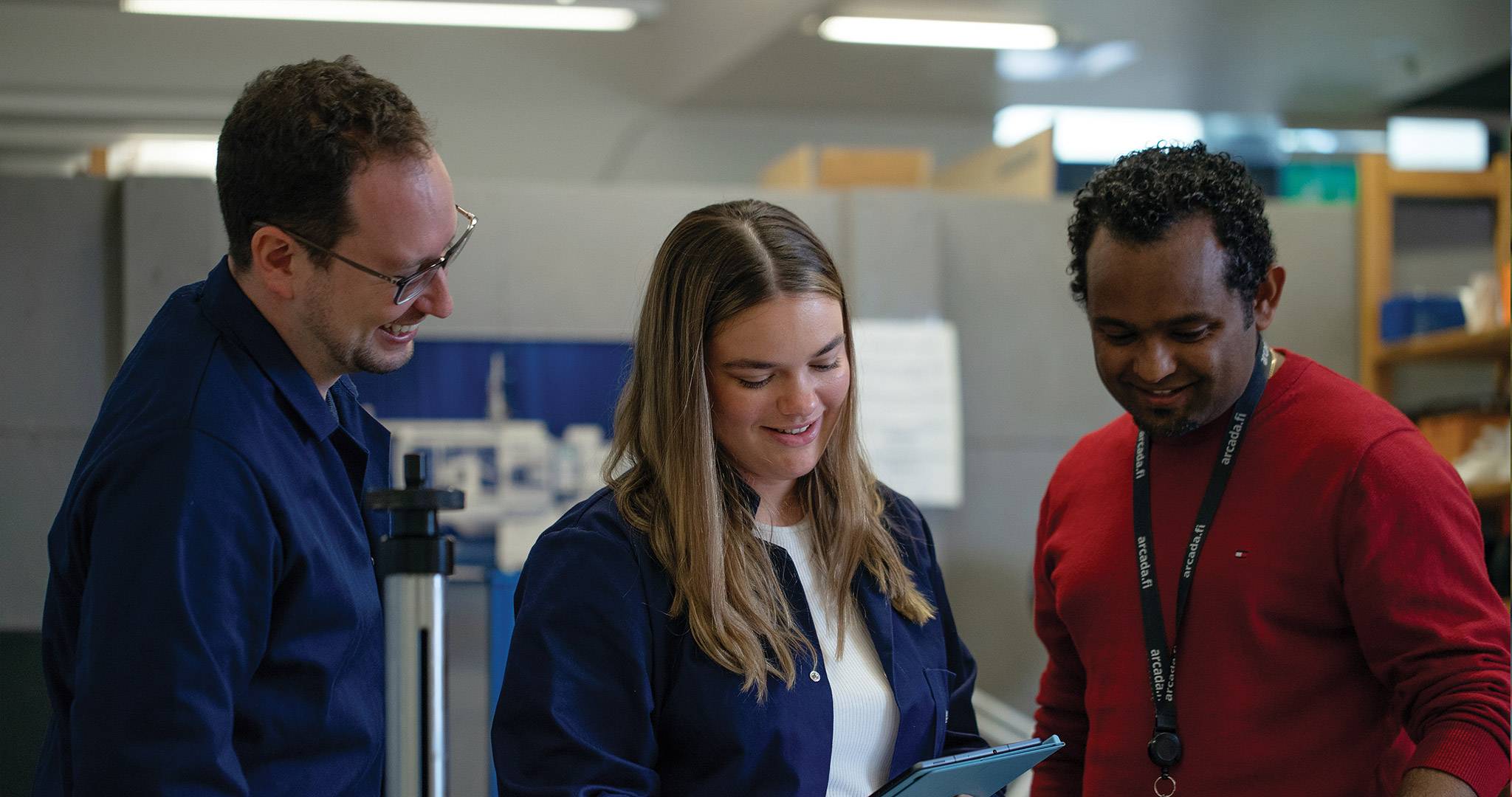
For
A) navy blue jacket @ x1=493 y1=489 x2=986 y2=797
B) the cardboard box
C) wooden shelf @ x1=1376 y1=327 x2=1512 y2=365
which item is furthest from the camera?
the cardboard box

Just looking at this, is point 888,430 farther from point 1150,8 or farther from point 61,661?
point 61,661

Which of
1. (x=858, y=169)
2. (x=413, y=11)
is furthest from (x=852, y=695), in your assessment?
(x=413, y=11)

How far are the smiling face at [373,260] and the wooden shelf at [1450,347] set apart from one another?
313 cm

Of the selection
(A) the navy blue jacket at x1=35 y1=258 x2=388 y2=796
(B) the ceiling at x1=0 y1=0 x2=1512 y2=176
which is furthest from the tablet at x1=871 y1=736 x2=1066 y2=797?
(B) the ceiling at x1=0 y1=0 x2=1512 y2=176

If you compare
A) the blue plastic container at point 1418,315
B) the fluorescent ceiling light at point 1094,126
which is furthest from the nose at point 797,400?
the fluorescent ceiling light at point 1094,126

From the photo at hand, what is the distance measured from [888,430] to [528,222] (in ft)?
4.05

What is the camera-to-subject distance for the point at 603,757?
1233mm

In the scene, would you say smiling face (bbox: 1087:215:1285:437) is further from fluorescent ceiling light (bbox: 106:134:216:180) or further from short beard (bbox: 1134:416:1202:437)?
fluorescent ceiling light (bbox: 106:134:216:180)

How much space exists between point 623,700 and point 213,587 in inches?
15.4

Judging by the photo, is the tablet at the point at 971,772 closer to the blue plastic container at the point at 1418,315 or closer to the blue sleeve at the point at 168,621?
the blue sleeve at the point at 168,621

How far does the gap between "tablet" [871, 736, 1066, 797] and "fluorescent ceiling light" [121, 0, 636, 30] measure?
14.0ft

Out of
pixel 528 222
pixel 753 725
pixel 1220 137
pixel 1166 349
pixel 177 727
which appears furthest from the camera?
pixel 1220 137

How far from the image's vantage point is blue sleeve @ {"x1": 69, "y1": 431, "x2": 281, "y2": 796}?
114 cm

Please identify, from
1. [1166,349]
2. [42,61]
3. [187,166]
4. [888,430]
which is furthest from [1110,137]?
[1166,349]
